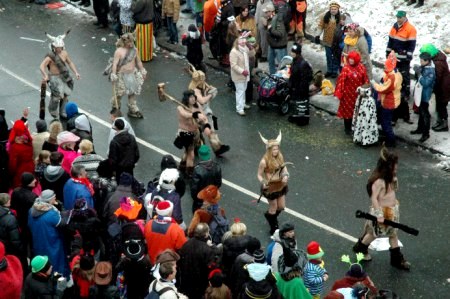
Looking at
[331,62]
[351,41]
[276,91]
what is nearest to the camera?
[351,41]

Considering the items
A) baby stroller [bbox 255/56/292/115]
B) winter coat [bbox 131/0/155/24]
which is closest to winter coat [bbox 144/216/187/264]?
baby stroller [bbox 255/56/292/115]

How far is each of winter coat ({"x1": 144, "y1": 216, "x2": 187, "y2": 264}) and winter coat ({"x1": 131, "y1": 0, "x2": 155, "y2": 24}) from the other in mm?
10035

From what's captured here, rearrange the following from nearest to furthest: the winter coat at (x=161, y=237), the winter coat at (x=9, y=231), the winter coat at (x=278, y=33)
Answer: the winter coat at (x=161, y=237), the winter coat at (x=9, y=231), the winter coat at (x=278, y=33)

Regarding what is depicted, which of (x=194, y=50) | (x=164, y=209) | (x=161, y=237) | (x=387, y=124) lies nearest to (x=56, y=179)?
(x=164, y=209)

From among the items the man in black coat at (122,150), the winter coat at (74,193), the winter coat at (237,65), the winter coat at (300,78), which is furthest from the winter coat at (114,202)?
the winter coat at (237,65)

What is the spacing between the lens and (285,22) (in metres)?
19.6

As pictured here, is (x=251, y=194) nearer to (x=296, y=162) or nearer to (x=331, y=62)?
(x=296, y=162)

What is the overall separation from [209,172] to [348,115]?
473cm

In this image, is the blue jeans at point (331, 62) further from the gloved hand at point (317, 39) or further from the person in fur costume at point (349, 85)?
the person in fur costume at point (349, 85)

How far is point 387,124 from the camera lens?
16.7 m

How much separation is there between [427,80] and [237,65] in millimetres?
3709

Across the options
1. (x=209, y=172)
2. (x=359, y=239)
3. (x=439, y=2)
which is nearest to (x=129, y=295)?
(x=209, y=172)

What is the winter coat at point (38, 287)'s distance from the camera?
10.6 m

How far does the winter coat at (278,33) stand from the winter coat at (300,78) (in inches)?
78.7
